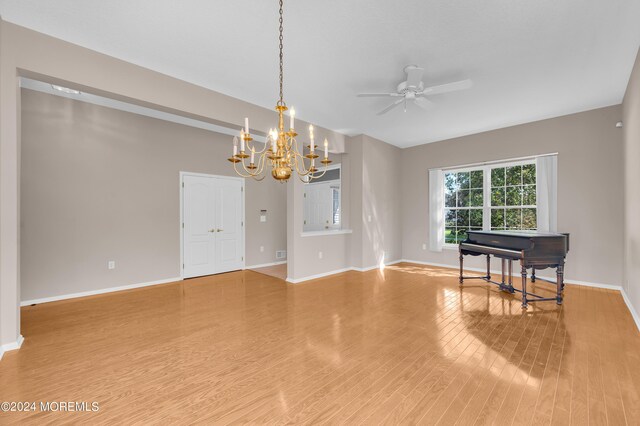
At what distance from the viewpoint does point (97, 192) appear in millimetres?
4426

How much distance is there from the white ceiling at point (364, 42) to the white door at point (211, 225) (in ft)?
7.60

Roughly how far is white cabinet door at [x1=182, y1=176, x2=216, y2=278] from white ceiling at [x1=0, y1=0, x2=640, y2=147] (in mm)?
2293

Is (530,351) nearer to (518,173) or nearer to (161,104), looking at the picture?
(518,173)

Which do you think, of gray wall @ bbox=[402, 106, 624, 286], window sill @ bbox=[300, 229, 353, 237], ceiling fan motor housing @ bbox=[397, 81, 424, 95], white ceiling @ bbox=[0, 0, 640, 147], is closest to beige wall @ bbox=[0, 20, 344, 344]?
white ceiling @ bbox=[0, 0, 640, 147]

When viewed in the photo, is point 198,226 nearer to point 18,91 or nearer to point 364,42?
point 18,91

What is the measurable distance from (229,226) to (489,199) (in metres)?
5.54

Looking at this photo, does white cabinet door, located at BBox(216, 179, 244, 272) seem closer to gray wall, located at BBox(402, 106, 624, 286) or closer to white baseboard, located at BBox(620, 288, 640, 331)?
gray wall, located at BBox(402, 106, 624, 286)

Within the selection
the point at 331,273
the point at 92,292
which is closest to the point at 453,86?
the point at 331,273

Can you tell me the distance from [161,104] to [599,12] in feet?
14.6

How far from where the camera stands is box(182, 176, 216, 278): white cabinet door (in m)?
5.38

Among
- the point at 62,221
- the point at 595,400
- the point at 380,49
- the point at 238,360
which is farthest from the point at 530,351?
the point at 62,221

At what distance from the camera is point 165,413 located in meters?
1.71

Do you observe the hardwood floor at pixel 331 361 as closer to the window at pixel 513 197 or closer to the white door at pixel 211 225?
the white door at pixel 211 225

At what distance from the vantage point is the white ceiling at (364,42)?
233 centimetres
